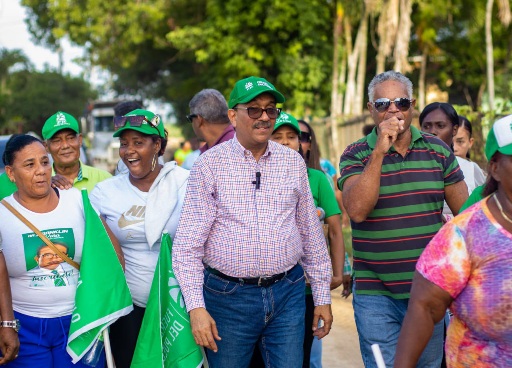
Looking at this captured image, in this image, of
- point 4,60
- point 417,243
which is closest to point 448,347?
point 417,243

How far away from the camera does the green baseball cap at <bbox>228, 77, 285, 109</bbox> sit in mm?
3854

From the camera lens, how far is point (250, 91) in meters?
3.88

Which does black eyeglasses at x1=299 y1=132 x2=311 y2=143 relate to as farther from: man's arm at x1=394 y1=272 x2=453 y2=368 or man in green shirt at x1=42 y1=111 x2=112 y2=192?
man's arm at x1=394 y1=272 x2=453 y2=368

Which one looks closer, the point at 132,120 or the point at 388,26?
the point at 132,120

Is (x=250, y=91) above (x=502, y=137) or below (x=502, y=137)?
above

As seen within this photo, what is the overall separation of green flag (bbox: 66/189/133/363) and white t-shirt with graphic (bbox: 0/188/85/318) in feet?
0.34

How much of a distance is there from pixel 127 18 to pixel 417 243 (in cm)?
2192

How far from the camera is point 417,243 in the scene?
12.8 ft

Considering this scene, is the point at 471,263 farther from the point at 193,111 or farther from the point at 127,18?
the point at 127,18

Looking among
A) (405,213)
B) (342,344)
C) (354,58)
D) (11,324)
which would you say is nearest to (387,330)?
(405,213)

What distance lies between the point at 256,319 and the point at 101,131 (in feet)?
111

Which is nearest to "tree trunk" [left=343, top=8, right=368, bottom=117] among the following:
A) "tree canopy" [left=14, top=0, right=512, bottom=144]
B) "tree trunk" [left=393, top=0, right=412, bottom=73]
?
"tree canopy" [left=14, top=0, right=512, bottom=144]

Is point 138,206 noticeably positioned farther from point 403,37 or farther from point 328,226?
point 403,37

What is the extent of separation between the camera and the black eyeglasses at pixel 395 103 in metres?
Result: 3.91
